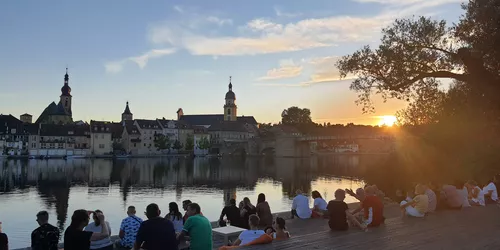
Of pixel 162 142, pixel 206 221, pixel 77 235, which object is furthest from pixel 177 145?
pixel 77 235

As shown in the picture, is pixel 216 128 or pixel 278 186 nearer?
pixel 278 186

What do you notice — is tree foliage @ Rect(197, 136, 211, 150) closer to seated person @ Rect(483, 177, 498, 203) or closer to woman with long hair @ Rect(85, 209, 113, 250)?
seated person @ Rect(483, 177, 498, 203)

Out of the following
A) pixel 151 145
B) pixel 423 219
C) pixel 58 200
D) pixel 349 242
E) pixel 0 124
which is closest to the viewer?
pixel 349 242

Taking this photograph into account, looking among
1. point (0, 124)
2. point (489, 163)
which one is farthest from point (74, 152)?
point (489, 163)

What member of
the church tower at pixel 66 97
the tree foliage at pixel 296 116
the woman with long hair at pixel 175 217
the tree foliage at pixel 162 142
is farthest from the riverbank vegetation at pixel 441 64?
the church tower at pixel 66 97

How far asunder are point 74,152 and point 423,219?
130 metres

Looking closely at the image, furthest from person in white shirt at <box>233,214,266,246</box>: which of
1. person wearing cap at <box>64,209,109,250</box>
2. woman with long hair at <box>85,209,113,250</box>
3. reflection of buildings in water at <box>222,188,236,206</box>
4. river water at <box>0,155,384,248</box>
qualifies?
reflection of buildings in water at <box>222,188,236,206</box>

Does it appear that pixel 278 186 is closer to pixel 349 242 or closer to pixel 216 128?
pixel 349 242

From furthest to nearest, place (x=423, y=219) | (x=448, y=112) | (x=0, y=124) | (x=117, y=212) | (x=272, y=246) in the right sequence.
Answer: (x=0, y=124)
(x=448, y=112)
(x=117, y=212)
(x=423, y=219)
(x=272, y=246)

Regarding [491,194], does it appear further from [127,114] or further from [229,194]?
[127,114]

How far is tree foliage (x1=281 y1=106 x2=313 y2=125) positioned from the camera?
16775 cm

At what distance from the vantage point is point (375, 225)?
12.5 metres

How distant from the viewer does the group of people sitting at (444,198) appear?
46.8 ft

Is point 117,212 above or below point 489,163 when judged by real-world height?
below
